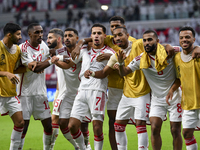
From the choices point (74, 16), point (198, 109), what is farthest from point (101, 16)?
point (198, 109)

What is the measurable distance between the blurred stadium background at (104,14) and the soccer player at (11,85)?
10170 mm

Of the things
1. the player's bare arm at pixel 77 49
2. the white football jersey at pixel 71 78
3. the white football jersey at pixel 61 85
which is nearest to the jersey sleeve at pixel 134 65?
the player's bare arm at pixel 77 49

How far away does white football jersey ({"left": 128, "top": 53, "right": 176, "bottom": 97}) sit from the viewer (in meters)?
4.65

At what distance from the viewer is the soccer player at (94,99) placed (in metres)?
4.85

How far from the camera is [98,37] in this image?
16.9 ft

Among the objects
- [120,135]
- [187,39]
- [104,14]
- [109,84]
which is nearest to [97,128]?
→ [120,135]

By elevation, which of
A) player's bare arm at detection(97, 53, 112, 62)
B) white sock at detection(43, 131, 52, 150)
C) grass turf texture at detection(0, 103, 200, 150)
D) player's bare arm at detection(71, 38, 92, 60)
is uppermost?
player's bare arm at detection(71, 38, 92, 60)

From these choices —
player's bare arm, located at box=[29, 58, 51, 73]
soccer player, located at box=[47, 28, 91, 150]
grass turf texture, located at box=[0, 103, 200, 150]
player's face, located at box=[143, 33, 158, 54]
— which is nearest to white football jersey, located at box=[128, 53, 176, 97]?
player's face, located at box=[143, 33, 158, 54]

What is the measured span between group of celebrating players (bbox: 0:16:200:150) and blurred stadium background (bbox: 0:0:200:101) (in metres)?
9.89

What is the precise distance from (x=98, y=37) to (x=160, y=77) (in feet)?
4.33

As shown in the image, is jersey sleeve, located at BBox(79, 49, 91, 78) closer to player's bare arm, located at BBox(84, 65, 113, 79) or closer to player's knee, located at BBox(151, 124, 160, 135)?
player's bare arm, located at BBox(84, 65, 113, 79)

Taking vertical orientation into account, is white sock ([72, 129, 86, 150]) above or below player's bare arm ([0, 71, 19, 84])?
below

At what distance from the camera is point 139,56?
15.8ft

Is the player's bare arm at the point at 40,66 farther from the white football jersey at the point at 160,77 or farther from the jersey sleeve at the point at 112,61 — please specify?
the white football jersey at the point at 160,77
